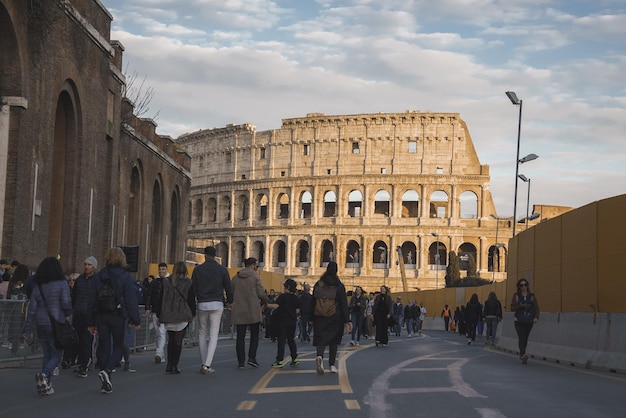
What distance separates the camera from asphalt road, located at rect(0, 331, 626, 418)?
428 inches

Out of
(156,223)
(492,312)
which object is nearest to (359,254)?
(156,223)

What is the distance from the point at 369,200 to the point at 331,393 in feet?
330

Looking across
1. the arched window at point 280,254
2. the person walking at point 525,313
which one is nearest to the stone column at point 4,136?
the person walking at point 525,313

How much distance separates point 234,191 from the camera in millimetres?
120625

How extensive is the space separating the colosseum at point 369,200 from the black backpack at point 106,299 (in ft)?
307

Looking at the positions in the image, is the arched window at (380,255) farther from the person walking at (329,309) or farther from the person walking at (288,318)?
the person walking at (329,309)

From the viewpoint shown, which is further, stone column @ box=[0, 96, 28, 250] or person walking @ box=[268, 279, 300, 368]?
stone column @ box=[0, 96, 28, 250]

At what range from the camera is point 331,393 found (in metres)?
12.8

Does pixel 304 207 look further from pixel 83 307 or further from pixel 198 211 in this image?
pixel 83 307

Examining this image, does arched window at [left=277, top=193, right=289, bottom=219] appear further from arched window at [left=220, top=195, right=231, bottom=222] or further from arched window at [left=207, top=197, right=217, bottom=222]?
arched window at [left=207, top=197, right=217, bottom=222]

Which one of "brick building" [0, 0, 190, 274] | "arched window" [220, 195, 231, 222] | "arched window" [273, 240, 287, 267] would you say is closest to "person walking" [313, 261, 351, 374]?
"brick building" [0, 0, 190, 274]

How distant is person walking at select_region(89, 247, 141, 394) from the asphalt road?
665 millimetres

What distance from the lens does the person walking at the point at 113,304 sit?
45.3 ft

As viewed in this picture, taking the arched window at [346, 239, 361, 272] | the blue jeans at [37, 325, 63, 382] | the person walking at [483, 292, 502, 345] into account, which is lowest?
the blue jeans at [37, 325, 63, 382]
